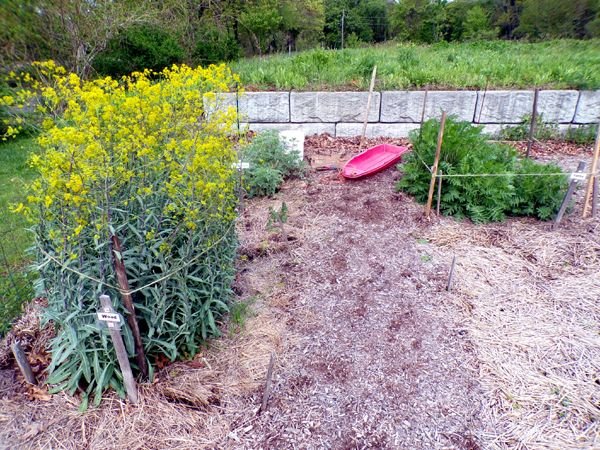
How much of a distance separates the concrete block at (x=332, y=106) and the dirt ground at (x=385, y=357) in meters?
3.01

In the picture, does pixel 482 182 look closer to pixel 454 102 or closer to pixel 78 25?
pixel 454 102

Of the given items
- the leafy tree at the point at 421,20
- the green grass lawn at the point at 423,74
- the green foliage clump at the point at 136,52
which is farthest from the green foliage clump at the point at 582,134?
the leafy tree at the point at 421,20

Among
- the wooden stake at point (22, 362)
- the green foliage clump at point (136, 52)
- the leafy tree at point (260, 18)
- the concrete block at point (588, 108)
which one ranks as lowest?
the wooden stake at point (22, 362)

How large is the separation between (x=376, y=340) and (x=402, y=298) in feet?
1.47

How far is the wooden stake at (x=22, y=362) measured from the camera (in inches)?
74.8

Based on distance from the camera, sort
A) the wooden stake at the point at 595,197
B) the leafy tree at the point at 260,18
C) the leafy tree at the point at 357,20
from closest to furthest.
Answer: the wooden stake at the point at 595,197 → the leafy tree at the point at 260,18 → the leafy tree at the point at 357,20

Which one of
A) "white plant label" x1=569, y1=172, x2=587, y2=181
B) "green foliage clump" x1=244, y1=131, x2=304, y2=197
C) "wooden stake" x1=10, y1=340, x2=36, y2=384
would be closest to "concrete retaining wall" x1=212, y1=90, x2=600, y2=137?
"green foliage clump" x1=244, y1=131, x2=304, y2=197

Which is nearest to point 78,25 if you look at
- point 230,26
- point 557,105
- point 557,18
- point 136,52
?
point 136,52

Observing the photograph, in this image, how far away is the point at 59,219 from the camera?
6.01ft

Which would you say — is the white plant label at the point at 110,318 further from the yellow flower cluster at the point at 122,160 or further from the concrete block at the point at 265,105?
the concrete block at the point at 265,105

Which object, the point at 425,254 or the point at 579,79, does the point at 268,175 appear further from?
the point at 579,79

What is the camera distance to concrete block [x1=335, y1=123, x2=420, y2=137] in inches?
237

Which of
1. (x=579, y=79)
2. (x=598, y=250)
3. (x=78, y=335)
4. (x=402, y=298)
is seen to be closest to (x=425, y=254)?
(x=402, y=298)

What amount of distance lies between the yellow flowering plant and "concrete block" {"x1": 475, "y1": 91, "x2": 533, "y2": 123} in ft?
15.9
